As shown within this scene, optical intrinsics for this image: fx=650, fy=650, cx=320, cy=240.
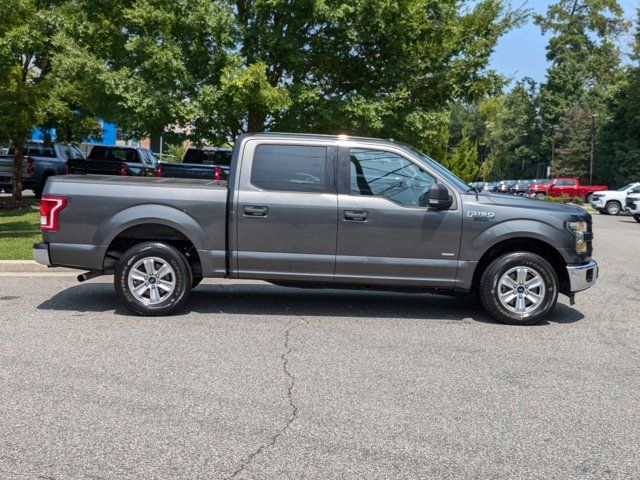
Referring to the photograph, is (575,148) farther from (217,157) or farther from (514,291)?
(514,291)

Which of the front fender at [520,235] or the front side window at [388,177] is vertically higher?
the front side window at [388,177]

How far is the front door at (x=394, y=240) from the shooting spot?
6879 millimetres

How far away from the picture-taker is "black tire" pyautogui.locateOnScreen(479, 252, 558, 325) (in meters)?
6.96

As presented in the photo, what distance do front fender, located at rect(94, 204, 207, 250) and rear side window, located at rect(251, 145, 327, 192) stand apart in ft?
2.69

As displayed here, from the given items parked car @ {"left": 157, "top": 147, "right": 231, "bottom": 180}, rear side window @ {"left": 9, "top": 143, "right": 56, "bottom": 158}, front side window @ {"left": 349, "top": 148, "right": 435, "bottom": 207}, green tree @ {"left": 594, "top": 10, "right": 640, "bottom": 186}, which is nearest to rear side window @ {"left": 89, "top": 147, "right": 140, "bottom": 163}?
rear side window @ {"left": 9, "top": 143, "right": 56, "bottom": 158}

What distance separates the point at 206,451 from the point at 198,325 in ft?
10.0

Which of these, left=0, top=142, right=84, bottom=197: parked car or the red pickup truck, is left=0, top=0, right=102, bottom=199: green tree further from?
the red pickup truck

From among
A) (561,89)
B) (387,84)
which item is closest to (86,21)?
(387,84)

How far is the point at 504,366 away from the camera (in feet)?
18.0

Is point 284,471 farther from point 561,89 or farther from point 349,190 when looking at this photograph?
point 561,89

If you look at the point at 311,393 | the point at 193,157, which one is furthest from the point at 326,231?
the point at 193,157

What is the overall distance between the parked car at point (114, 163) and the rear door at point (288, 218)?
537 inches

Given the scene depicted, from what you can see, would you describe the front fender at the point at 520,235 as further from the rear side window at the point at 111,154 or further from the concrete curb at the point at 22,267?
the rear side window at the point at 111,154

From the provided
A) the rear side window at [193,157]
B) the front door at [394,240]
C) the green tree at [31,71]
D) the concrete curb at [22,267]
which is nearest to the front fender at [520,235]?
the front door at [394,240]
